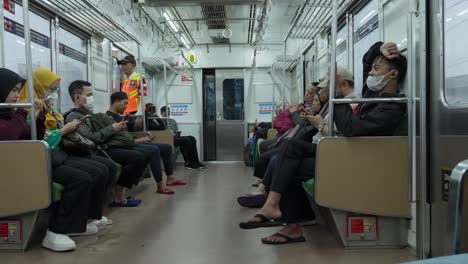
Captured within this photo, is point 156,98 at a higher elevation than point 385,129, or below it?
higher

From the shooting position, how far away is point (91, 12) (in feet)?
14.9

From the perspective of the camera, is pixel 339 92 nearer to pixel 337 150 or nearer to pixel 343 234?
pixel 337 150

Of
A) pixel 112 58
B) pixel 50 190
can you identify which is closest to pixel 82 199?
pixel 50 190

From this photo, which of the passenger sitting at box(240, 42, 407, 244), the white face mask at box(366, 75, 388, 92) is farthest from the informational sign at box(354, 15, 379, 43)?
the white face mask at box(366, 75, 388, 92)

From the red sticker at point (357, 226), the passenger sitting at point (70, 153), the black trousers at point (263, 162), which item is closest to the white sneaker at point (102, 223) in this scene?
the passenger sitting at point (70, 153)

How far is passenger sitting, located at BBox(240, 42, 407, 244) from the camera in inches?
99.0

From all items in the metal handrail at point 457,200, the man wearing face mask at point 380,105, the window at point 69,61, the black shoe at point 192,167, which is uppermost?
the window at point 69,61

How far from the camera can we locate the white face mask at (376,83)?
263cm

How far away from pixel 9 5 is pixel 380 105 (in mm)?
3349

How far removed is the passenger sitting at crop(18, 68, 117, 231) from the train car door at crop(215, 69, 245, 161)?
638 centimetres

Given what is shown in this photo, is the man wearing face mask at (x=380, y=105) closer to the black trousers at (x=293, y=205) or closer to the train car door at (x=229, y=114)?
the black trousers at (x=293, y=205)

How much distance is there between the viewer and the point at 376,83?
2645 millimetres

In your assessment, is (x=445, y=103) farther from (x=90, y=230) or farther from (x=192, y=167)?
(x=192, y=167)

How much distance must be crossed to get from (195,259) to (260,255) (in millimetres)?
401
